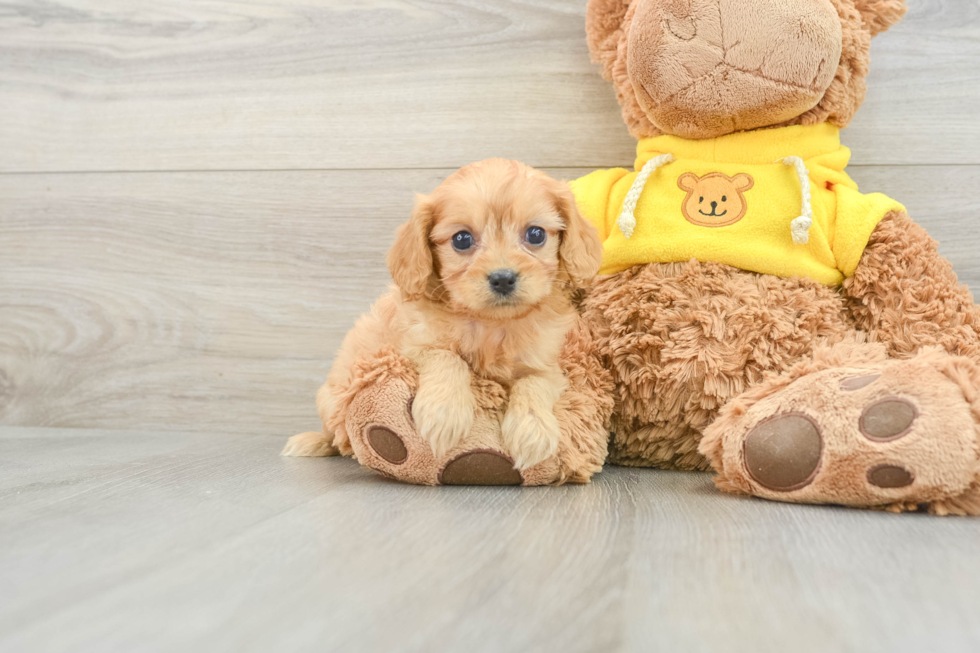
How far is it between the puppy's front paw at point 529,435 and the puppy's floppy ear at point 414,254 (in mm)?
231

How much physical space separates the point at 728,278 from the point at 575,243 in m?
0.27

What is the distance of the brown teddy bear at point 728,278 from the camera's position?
3.44 ft

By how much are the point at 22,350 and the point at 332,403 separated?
102cm

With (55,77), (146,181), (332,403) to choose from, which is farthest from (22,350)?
(332,403)

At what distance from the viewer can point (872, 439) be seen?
0.88m

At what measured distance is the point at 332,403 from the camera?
120 cm

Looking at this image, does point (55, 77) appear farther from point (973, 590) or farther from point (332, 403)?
point (973, 590)

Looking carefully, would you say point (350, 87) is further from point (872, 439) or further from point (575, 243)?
point (872, 439)

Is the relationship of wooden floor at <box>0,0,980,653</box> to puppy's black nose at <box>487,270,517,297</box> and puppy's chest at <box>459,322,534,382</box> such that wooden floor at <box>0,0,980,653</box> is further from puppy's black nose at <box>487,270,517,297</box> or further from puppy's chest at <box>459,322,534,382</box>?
puppy's black nose at <box>487,270,517,297</box>

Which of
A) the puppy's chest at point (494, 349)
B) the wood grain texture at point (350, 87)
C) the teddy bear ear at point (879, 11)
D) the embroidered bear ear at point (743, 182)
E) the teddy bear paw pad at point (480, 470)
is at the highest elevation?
the teddy bear ear at point (879, 11)

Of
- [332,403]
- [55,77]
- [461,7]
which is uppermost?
[461,7]

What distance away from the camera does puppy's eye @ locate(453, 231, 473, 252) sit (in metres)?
1.05

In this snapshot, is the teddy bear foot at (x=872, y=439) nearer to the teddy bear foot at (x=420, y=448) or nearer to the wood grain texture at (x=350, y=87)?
the teddy bear foot at (x=420, y=448)

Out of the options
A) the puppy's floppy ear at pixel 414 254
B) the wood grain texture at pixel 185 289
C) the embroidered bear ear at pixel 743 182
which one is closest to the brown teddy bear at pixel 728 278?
the embroidered bear ear at pixel 743 182
